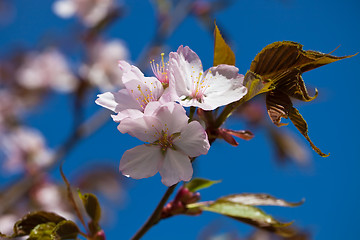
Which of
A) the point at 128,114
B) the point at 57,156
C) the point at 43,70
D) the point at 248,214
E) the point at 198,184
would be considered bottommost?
the point at 248,214

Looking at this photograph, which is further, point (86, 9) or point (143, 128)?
point (86, 9)

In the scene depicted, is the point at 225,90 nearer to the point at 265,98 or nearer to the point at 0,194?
the point at 265,98

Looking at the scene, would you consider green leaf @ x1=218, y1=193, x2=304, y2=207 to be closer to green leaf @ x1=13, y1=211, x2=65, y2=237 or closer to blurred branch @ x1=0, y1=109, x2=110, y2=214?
green leaf @ x1=13, y1=211, x2=65, y2=237

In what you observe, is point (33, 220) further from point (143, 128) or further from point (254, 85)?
point (254, 85)

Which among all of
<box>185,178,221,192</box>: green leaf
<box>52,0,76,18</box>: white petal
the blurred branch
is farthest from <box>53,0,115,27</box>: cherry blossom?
<box>185,178,221,192</box>: green leaf

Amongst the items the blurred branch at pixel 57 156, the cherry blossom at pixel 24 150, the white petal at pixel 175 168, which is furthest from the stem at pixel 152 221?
the cherry blossom at pixel 24 150

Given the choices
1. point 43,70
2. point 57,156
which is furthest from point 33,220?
point 43,70
